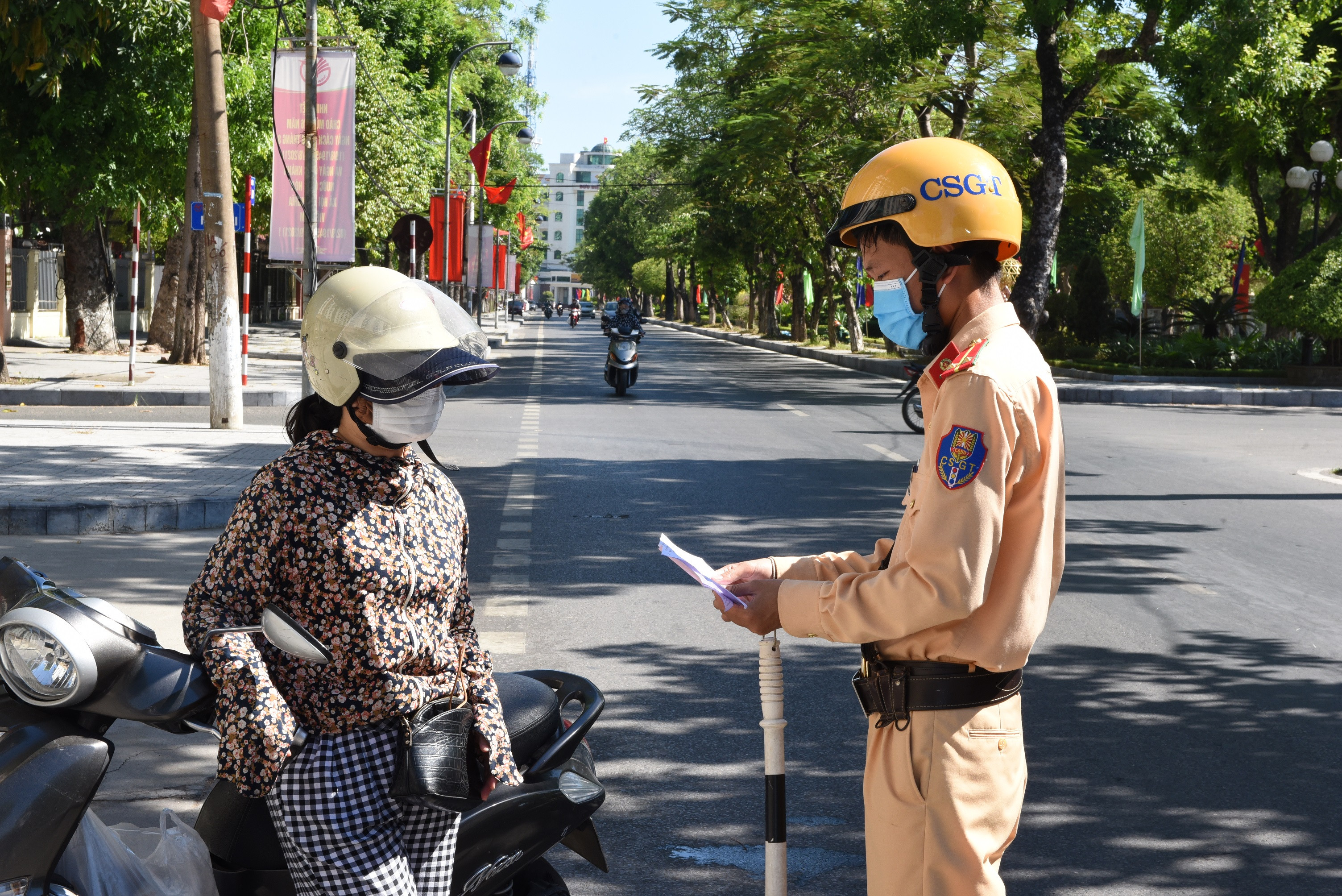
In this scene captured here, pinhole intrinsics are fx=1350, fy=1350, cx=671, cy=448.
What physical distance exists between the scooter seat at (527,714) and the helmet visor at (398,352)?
0.70 m

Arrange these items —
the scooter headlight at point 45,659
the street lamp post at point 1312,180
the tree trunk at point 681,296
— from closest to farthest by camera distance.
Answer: the scooter headlight at point 45,659, the street lamp post at point 1312,180, the tree trunk at point 681,296

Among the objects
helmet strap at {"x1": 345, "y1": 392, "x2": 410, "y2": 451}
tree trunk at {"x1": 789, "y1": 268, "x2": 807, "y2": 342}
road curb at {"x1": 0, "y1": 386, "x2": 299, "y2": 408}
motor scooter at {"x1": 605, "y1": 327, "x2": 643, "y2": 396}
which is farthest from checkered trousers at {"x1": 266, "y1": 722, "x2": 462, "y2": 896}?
tree trunk at {"x1": 789, "y1": 268, "x2": 807, "y2": 342}

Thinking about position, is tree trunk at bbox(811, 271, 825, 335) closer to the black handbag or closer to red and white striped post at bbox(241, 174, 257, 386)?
red and white striped post at bbox(241, 174, 257, 386)

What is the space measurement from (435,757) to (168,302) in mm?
26577

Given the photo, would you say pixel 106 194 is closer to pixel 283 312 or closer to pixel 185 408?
pixel 185 408

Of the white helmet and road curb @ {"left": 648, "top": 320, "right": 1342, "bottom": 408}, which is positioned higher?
the white helmet

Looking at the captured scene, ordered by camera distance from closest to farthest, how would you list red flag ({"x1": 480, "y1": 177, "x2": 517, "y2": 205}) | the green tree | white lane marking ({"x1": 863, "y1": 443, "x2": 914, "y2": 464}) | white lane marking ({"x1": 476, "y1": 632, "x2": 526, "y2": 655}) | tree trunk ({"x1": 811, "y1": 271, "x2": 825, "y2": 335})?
1. white lane marking ({"x1": 476, "y1": 632, "x2": 526, "y2": 655})
2. white lane marking ({"x1": 863, "y1": 443, "x2": 914, "y2": 464})
3. the green tree
4. red flag ({"x1": 480, "y1": 177, "x2": 517, "y2": 205})
5. tree trunk ({"x1": 811, "y1": 271, "x2": 825, "y2": 335})

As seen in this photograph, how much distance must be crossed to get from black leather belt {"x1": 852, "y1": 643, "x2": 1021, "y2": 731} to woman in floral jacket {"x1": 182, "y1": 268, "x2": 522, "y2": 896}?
2.49ft

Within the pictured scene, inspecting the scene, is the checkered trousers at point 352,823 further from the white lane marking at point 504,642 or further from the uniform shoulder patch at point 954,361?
the white lane marking at point 504,642

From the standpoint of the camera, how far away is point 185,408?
54.8 ft

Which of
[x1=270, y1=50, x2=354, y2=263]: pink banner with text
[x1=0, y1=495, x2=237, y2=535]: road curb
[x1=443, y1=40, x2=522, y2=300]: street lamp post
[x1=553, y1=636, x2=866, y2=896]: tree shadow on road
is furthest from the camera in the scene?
[x1=443, y1=40, x2=522, y2=300]: street lamp post

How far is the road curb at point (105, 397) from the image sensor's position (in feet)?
54.7

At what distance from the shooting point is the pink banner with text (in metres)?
15.7

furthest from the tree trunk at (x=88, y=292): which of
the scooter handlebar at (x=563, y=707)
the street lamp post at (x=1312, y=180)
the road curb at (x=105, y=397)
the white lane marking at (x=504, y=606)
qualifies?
the scooter handlebar at (x=563, y=707)
